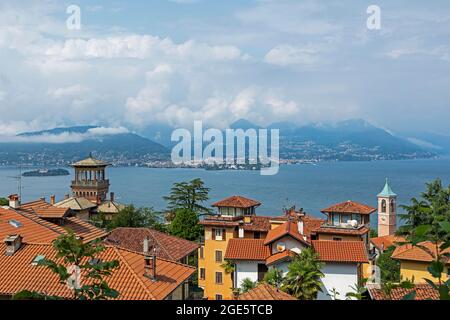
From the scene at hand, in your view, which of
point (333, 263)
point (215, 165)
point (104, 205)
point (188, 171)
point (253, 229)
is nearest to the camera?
point (333, 263)

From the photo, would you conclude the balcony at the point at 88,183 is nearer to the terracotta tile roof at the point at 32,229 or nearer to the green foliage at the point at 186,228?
the green foliage at the point at 186,228

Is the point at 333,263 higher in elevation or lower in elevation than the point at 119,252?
lower

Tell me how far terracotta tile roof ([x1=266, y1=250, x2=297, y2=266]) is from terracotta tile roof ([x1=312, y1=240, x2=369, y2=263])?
40.6 inches

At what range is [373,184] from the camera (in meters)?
106

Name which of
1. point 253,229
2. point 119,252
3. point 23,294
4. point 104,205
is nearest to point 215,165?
point 104,205

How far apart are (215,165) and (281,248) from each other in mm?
95949

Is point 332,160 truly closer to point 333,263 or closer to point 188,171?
point 188,171

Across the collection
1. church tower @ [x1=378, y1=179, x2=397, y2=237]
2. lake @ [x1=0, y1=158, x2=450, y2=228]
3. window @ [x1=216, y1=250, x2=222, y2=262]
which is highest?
window @ [x1=216, y1=250, x2=222, y2=262]

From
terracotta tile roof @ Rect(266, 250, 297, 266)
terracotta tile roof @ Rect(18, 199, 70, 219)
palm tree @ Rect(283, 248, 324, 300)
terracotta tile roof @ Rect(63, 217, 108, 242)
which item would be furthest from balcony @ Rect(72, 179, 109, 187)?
palm tree @ Rect(283, 248, 324, 300)

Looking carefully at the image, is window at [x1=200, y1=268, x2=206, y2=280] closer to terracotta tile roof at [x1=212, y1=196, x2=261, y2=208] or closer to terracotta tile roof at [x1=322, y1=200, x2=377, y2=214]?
terracotta tile roof at [x1=212, y1=196, x2=261, y2=208]

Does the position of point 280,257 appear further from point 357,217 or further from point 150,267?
point 150,267

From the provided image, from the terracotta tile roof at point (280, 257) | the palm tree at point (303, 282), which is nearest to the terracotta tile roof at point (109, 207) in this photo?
the terracotta tile roof at point (280, 257)

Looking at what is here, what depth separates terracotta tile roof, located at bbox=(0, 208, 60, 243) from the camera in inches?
597
